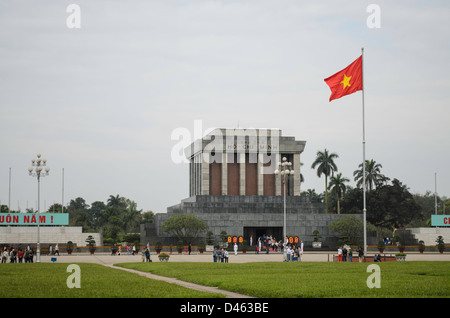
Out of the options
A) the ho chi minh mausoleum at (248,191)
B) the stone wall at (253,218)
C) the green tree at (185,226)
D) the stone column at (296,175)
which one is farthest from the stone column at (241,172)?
the green tree at (185,226)

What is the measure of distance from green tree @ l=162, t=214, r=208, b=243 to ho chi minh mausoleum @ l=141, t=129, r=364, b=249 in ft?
11.8

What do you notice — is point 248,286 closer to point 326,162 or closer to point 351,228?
point 351,228

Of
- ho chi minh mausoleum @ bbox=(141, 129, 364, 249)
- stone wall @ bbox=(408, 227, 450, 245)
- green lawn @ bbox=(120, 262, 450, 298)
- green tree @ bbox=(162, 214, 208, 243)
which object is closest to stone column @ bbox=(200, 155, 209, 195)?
ho chi minh mausoleum @ bbox=(141, 129, 364, 249)

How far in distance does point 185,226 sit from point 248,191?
21.3 meters

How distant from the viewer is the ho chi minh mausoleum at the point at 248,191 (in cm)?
8250

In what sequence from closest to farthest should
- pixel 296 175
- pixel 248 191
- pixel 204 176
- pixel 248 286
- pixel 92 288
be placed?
pixel 92 288
pixel 248 286
pixel 204 176
pixel 296 175
pixel 248 191

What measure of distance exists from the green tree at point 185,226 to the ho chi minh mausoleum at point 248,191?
3607mm

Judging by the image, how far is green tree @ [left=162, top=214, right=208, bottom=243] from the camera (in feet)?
251

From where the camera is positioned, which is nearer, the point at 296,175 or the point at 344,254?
the point at 344,254

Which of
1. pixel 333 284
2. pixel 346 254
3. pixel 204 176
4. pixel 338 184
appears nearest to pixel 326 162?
pixel 338 184

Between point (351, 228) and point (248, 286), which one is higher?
point (351, 228)

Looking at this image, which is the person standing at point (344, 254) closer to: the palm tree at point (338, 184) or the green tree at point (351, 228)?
the green tree at point (351, 228)

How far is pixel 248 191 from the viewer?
314ft
